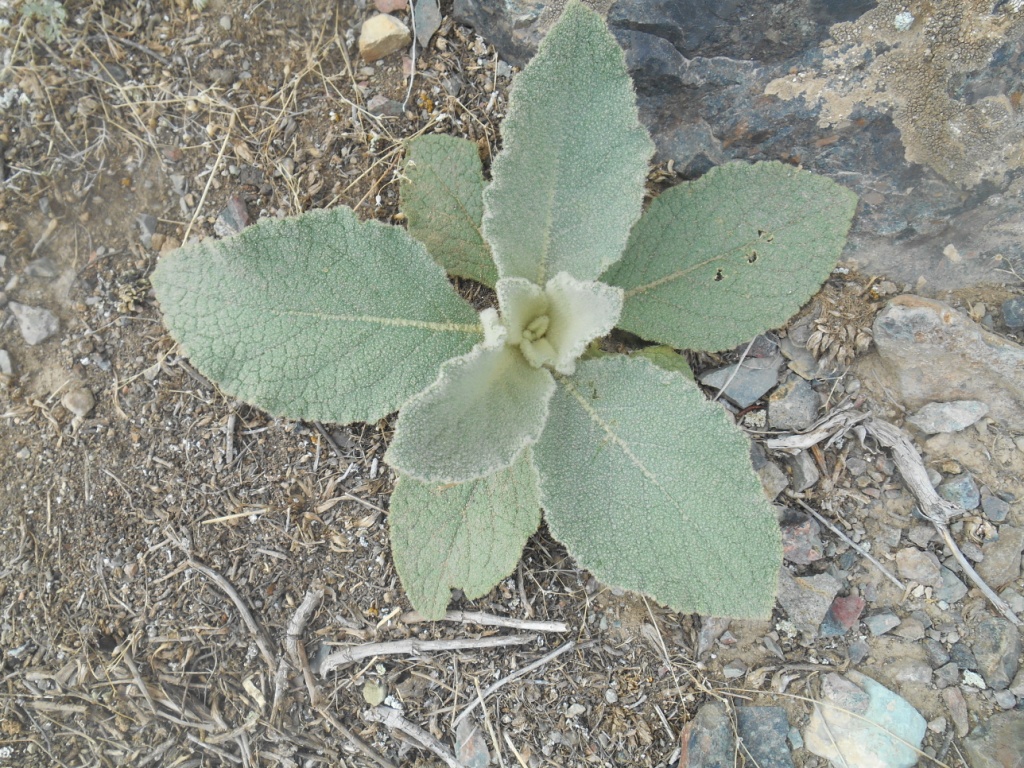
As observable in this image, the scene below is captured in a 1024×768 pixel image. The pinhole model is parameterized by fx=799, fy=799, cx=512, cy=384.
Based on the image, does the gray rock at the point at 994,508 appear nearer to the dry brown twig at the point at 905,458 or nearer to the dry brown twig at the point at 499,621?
the dry brown twig at the point at 905,458

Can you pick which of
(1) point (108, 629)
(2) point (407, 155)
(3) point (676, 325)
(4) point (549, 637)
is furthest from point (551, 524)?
(1) point (108, 629)

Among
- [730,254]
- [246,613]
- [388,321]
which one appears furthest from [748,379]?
[246,613]

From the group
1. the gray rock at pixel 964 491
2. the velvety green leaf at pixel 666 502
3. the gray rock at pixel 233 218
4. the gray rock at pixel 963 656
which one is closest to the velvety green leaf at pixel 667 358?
the velvety green leaf at pixel 666 502

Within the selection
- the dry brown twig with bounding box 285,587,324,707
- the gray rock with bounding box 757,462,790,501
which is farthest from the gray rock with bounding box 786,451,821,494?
the dry brown twig with bounding box 285,587,324,707

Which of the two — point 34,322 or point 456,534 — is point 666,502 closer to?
point 456,534

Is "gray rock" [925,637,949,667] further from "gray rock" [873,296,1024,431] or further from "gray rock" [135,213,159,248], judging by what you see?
"gray rock" [135,213,159,248]

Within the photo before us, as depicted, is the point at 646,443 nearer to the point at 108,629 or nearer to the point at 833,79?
the point at 833,79
